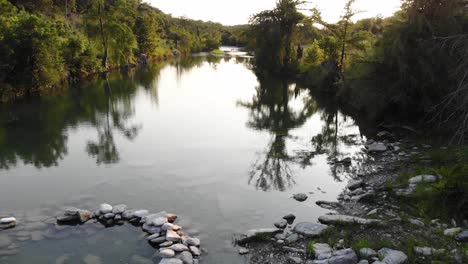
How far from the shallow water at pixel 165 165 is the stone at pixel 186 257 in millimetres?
351

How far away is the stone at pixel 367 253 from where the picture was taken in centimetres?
712

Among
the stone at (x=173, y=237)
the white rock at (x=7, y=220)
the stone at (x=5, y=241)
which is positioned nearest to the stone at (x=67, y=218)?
the white rock at (x=7, y=220)

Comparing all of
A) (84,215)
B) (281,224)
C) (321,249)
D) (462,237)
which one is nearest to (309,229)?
(281,224)

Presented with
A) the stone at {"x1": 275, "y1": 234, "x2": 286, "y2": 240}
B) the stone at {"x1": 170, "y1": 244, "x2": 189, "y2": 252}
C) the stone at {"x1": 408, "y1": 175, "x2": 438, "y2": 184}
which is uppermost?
the stone at {"x1": 408, "y1": 175, "x2": 438, "y2": 184}

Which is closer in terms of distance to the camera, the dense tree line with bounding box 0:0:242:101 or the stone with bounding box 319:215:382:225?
the stone with bounding box 319:215:382:225

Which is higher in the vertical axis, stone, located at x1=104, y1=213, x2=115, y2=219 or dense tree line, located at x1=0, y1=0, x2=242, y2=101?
dense tree line, located at x1=0, y1=0, x2=242, y2=101

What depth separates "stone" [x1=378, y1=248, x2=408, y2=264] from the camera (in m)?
6.83

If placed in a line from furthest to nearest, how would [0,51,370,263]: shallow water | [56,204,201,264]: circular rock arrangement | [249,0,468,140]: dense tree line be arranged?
1. [249,0,468,140]: dense tree line
2. [0,51,370,263]: shallow water
3. [56,204,201,264]: circular rock arrangement

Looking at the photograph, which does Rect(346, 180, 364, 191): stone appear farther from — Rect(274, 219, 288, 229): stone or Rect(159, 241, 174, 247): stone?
Rect(159, 241, 174, 247): stone

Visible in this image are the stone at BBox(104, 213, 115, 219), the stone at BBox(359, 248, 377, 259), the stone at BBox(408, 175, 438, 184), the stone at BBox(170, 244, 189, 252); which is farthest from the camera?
the stone at BBox(408, 175, 438, 184)

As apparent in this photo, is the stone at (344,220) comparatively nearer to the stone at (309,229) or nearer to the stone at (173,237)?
the stone at (309,229)

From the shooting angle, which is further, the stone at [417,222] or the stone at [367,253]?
the stone at [417,222]

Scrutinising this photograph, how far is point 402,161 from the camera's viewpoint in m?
13.0

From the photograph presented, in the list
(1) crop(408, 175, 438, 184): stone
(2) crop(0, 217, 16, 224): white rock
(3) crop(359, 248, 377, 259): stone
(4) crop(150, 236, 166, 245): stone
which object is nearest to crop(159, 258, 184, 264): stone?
(4) crop(150, 236, 166, 245): stone
